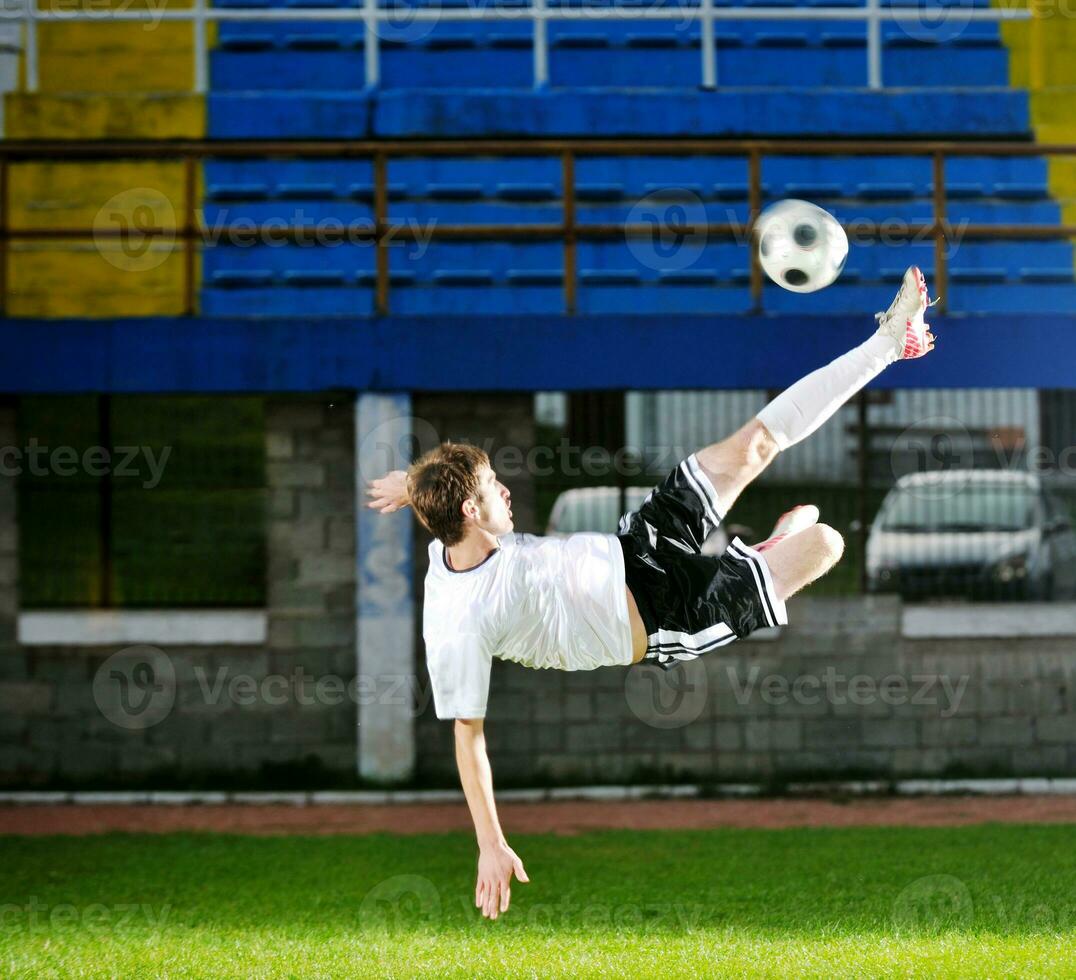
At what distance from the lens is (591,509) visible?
11.7 m

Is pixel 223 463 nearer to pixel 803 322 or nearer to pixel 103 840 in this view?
pixel 103 840

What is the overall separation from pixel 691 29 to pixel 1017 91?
11.2 ft

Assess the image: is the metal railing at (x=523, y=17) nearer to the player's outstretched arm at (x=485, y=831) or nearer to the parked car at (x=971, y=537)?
the parked car at (x=971, y=537)

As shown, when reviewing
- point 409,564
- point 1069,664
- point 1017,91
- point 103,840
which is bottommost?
point 103,840

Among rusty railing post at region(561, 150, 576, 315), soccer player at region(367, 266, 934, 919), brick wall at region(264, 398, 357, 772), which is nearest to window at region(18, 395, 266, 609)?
brick wall at region(264, 398, 357, 772)

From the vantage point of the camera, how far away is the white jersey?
5289 mm

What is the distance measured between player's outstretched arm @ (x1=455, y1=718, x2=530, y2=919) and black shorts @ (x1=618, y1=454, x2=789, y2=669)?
→ 845 mm

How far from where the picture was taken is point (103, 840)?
9922 mm

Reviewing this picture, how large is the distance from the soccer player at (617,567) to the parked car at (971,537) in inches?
252

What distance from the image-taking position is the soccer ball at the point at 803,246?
6.04m

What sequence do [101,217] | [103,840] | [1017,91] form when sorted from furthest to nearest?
[1017,91], [101,217], [103,840]

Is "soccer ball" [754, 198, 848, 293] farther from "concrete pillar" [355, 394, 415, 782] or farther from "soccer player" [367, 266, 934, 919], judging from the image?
"concrete pillar" [355, 394, 415, 782]

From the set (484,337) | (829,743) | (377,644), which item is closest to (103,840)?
(377,644)

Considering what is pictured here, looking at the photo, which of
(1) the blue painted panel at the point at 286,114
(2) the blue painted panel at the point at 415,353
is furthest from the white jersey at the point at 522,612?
(1) the blue painted panel at the point at 286,114
